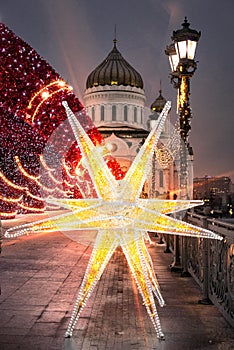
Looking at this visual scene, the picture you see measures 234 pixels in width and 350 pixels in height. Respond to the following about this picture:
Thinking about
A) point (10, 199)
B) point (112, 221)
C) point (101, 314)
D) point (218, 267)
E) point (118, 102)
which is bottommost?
point (101, 314)

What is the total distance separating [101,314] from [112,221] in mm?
2081

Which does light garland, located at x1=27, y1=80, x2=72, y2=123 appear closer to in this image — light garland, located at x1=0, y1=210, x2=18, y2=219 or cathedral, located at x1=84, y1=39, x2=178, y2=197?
light garland, located at x1=0, y1=210, x2=18, y2=219

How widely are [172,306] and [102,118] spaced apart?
74069 millimetres

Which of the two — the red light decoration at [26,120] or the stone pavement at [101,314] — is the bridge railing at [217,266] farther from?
the red light decoration at [26,120]

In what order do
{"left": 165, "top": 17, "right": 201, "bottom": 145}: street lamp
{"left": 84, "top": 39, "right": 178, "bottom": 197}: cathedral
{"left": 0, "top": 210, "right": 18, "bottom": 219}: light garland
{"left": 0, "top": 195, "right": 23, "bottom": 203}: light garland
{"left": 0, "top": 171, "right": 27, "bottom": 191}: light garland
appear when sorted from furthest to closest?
{"left": 84, "top": 39, "right": 178, "bottom": 197}: cathedral
{"left": 0, "top": 210, "right": 18, "bottom": 219}: light garland
{"left": 0, "top": 195, "right": 23, "bottom": 203}: light garland
{"left": 0, "top": 171, "right": 27, "bottom": 191}: light garland
{"left": 165, "top": 17, "right": 201, "bottom": 145}: street lamp

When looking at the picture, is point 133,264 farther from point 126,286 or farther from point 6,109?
point 6,109

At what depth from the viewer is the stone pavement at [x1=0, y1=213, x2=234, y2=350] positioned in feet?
20.3

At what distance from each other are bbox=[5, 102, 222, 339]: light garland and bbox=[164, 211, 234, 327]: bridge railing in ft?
2.14

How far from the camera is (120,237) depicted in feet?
20.8

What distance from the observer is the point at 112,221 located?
6184 mm

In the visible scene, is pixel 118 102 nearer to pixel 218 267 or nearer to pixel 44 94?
pixel 44 94

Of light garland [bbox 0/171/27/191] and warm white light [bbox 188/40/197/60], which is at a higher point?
warm white light [bbox 188/40/197/60]

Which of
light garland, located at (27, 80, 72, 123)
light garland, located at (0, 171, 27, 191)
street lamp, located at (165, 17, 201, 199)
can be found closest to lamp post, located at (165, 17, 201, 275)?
street lamp, located at (165, 17, 201, 199)

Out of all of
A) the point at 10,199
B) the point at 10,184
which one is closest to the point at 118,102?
the point at 10,199
